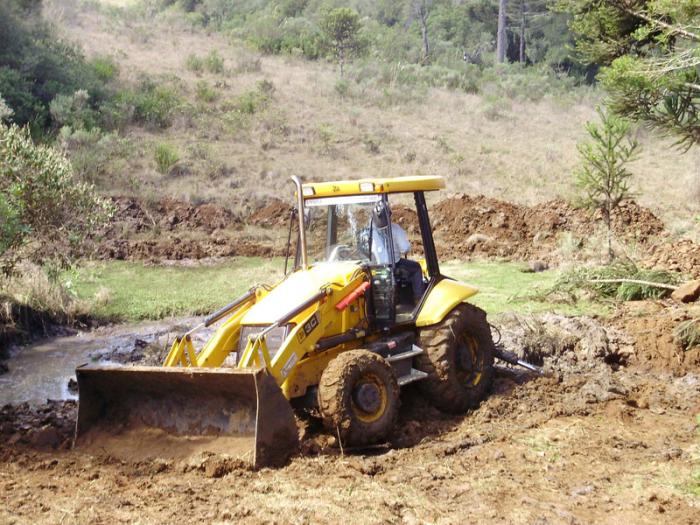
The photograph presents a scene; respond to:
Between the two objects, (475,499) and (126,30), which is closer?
(475,499)

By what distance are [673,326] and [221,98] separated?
27.4 metres

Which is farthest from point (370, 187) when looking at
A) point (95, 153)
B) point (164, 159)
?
point (95, 153)

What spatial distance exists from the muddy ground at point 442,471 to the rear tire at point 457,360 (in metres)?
0.17

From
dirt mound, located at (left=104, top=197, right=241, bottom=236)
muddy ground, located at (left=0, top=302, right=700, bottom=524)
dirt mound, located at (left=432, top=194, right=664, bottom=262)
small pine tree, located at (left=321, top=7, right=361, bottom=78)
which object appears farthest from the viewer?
small pine tree, located at (left=321, top=7, right=361, bottom=78)

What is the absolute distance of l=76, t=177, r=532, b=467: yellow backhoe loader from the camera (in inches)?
→ 278

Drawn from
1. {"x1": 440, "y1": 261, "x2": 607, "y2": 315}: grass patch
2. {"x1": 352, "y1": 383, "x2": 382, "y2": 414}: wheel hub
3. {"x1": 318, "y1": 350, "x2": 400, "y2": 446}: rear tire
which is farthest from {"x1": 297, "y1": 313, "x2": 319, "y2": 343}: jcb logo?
{"x1": 440, "y1": 261, "x2": 607, "y2": 315}: grass patch

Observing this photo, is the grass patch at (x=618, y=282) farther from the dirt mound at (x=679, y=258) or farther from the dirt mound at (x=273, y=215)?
the dirt mound at (x=273, y=215)

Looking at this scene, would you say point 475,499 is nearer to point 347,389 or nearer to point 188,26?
point 347,389

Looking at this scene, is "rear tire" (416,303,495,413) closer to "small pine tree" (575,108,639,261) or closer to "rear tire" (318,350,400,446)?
"rear tire" (318,350,400,446)

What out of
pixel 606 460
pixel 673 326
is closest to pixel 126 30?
pixel 673 326

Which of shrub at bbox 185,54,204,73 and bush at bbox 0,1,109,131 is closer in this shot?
bush at bbox 0,1,109,131

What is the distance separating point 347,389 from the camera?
7195mm

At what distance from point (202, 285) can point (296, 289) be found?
34.0 feet

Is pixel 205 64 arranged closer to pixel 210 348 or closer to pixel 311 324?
pixel 210 348
